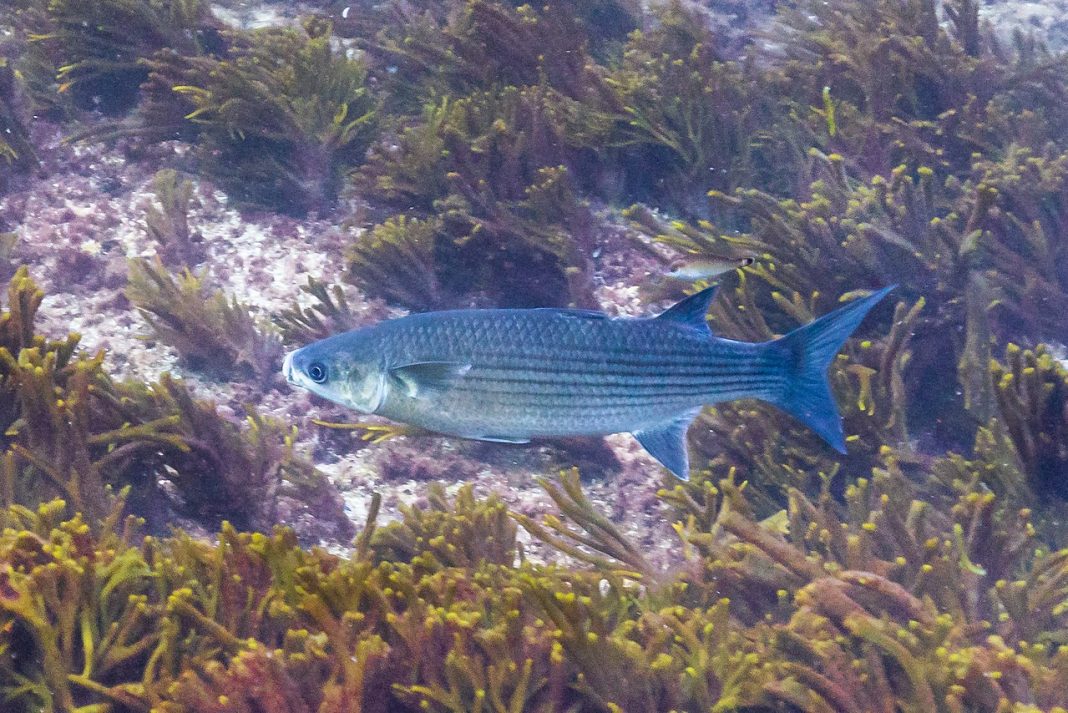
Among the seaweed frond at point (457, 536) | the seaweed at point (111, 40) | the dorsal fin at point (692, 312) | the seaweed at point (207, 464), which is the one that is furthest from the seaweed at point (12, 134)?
the dorsal fin at point (692, 312)

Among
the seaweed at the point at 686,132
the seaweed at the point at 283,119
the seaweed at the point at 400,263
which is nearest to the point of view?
the seaweed at the point at 400,263

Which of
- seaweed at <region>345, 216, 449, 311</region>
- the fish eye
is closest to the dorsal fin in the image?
the fish eye

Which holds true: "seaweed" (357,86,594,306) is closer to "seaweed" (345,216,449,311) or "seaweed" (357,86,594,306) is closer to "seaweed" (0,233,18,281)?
"seaweed" (345,216,449,311)

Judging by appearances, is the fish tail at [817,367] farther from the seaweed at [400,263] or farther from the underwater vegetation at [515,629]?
the seaweed at [400,263]

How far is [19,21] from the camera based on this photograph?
7.48m

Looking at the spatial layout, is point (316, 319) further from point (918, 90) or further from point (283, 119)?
point (918, 90)

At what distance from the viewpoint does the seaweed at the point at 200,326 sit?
16.9ft

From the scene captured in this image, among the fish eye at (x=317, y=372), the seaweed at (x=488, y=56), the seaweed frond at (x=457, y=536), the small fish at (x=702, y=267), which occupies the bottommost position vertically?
the seaweed frond at (x=457, y=536)

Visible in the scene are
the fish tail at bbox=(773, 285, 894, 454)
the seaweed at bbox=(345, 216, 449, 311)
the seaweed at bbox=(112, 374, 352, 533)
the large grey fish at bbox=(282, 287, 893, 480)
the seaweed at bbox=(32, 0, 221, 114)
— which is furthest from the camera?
the seaweed at bbox=(32, 0, 221, 114)

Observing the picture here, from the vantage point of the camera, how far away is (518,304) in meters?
5.78

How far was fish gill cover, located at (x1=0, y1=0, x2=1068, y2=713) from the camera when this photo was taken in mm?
2766

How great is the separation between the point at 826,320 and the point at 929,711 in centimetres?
151

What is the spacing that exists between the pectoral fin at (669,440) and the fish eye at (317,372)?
1.43 m

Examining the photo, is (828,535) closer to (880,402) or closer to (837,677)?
(837,677)
